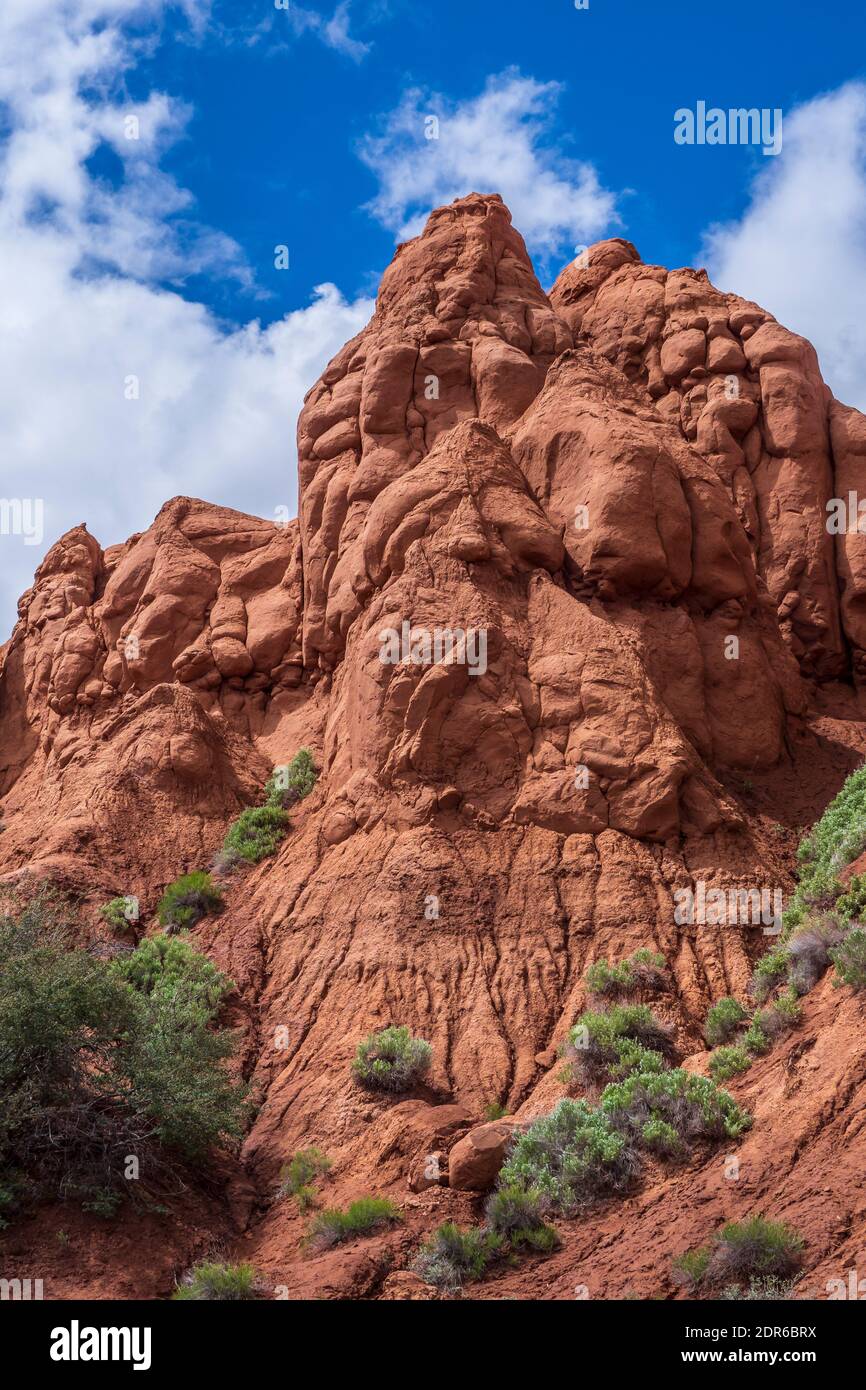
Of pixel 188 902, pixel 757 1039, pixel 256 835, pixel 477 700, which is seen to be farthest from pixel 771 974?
pixel 256 835

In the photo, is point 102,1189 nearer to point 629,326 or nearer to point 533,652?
point 533,652

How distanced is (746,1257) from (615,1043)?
532cm

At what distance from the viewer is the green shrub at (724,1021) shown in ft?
55.3

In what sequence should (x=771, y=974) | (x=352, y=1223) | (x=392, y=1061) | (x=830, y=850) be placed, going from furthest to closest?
(x=830, y=850) < (x=392, y=1061) < (x=771, y=974) < (x=352, y=1223)

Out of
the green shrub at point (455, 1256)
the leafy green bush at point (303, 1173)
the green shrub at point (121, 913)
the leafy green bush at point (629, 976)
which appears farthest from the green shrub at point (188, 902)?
the green shrub at point (455, 1256)

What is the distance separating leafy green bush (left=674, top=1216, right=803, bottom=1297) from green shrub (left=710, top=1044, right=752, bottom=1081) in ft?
11.0

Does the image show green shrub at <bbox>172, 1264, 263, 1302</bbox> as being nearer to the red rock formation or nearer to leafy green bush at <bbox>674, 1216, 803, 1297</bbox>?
the red rock formation

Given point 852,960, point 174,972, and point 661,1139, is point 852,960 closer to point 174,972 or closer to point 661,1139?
point 661,1139

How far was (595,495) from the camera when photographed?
24.9 meters

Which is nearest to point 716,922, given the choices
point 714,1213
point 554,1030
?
point 554,1030

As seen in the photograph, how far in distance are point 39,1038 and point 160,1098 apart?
67.0 inches

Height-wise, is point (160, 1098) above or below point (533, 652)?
below

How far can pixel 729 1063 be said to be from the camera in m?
15.4

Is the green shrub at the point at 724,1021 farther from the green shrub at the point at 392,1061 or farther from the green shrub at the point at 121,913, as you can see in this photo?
the green shrub at the point at 121,913
